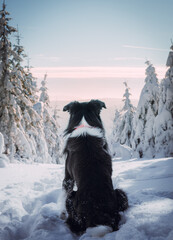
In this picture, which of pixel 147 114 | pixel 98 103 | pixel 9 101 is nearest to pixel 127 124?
pixel 147 114

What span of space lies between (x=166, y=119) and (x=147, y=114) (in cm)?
361

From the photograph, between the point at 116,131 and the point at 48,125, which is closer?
the point at 48,125

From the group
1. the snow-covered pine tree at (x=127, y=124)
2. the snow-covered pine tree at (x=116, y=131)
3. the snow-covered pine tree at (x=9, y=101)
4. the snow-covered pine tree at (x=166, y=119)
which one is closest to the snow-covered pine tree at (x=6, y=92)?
the snow-covered pine tree at (x=9, y=101)

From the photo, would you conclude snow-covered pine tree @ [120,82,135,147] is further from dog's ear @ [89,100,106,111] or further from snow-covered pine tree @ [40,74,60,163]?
dog's ear @ [89,100,106,111]

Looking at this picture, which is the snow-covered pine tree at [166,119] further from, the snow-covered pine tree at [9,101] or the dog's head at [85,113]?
the snow-covered pine tree at [9,101]

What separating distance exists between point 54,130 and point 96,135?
2595 centimetres

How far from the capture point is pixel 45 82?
26031mm

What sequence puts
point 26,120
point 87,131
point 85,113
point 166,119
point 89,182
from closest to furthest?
point 89,182, point 87,131, point 85,113, point 166,119, point 26,120

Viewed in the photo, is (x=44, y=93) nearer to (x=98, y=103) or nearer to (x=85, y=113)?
(x=98, y=103)

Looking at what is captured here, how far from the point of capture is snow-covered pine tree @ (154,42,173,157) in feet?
35.2

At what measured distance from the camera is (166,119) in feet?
36.7

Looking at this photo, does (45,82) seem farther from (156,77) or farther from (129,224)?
(129,224)

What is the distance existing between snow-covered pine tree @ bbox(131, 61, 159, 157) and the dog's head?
38.1 ft

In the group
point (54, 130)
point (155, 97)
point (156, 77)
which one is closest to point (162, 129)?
point (155, 97)
